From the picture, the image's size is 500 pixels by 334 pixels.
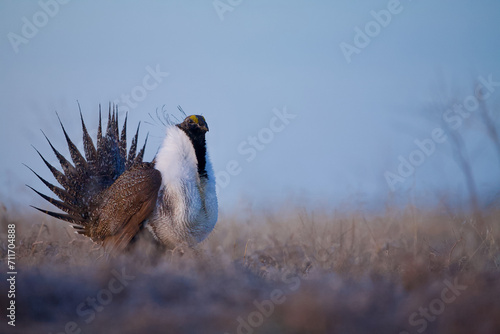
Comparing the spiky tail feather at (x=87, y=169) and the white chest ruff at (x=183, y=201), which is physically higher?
the spiky tail feather at (x=87, y=169)

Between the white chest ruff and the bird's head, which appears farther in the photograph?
the bird's head

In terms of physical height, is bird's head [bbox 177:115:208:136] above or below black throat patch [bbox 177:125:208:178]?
above

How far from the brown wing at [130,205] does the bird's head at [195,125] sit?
40cm

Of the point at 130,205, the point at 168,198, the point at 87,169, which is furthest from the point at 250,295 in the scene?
the point at 87,169

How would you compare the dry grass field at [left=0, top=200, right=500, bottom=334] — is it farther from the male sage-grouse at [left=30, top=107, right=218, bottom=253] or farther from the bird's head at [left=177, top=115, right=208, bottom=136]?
the bird's head at [left=177, top=115, right=208, bottom=136]

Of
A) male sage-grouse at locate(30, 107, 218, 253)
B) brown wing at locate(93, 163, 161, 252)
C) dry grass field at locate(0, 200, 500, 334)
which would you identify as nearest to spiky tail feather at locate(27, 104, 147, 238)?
male sage-grouse at locate(30, 107, 218, 253)

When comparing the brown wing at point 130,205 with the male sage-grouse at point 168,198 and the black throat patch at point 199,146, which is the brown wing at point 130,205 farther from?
the black throat patch at point 199,146

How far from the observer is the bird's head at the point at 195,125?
4.35 meters

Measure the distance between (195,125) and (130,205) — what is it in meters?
0.77

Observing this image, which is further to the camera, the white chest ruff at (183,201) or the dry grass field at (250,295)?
the white chest ruff at (183,201)

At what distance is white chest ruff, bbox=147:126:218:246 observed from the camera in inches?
161

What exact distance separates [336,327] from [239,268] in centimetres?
94

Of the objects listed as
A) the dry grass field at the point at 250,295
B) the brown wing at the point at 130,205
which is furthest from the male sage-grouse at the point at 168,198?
the dry grass field at the point at 250,295

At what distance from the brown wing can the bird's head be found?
40cm
